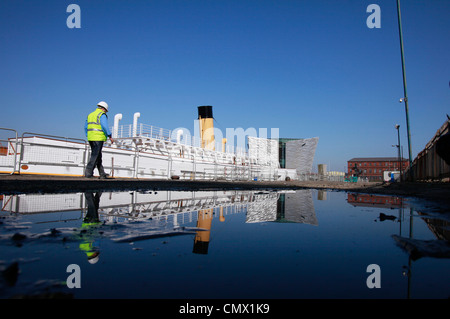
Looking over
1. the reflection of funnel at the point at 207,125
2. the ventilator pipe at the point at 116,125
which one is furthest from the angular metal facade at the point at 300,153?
the ventilator pipe at the point at 116,125

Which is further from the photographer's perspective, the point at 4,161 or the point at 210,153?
the point at 210,153

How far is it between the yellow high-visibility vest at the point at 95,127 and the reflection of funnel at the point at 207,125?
18.1m

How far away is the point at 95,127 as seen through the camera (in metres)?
8.07

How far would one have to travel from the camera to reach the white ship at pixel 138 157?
11.1 m

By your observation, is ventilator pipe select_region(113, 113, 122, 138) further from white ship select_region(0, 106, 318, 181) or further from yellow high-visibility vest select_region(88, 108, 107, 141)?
yellow high-visibility vest select_region(88, 108, 107, 141)

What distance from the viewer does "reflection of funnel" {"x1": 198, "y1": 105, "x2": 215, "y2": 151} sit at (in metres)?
26.3

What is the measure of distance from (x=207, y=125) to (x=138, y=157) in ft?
46.7

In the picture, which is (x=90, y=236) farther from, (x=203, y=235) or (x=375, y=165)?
(x=375, y=165)

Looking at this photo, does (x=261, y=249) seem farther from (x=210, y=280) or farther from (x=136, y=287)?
(x=136, y=287)

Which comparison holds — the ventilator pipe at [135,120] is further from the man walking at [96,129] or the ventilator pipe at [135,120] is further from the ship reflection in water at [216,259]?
the ship reflection in water at [216,259]

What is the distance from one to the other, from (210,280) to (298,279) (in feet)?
1.11
